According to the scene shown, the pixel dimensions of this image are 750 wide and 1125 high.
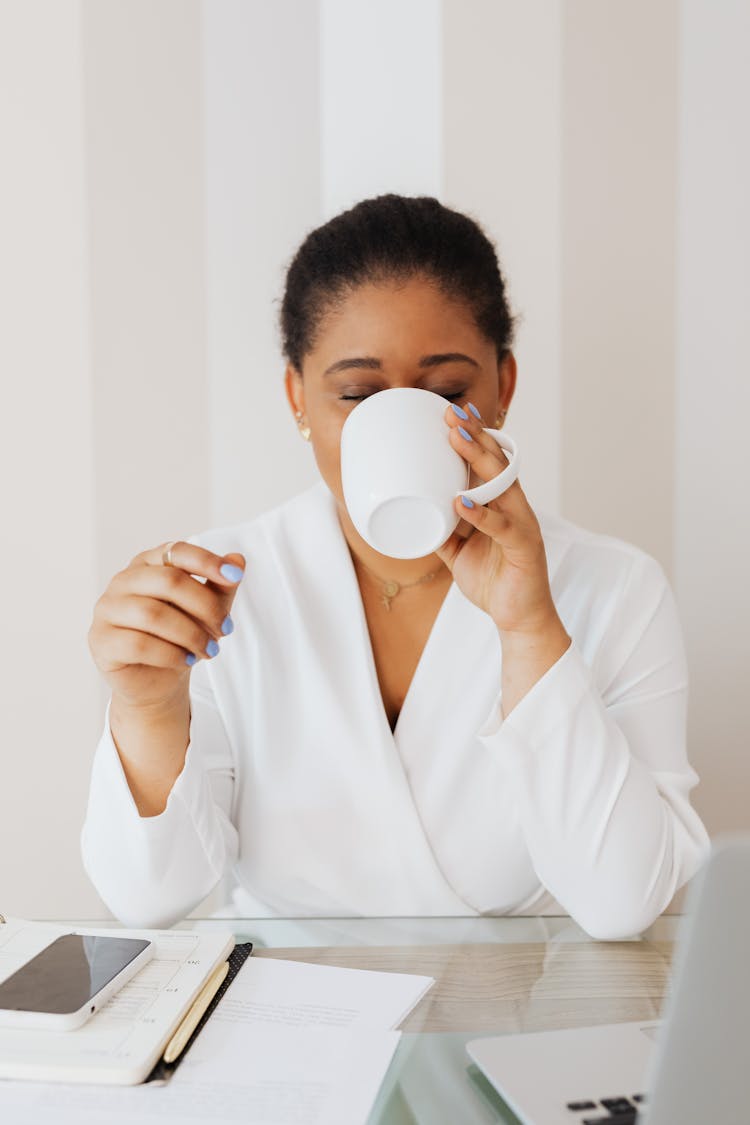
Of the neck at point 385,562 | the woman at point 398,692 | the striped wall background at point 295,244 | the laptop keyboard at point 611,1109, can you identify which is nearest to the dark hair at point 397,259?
the woman at point 398,692

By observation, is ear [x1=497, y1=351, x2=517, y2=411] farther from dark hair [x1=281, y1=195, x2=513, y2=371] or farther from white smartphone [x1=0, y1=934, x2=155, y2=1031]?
white smartphone [x1=0, y1=934, x2=155, y2=1031]

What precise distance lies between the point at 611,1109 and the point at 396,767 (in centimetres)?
54

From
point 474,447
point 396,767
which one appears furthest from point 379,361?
point 396,767

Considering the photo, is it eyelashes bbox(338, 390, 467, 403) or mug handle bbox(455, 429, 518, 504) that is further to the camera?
eyelashes bbox(338, 390, 467, 403)

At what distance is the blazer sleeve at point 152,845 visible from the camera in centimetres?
93

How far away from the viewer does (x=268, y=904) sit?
3.83 ft

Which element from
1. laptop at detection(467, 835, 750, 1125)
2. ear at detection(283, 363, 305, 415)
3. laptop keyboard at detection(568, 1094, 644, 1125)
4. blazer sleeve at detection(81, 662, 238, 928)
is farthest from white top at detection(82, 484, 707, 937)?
laptop at detection(467, 835, 750, 1125)

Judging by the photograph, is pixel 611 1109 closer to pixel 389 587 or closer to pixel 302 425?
pixel 389 587

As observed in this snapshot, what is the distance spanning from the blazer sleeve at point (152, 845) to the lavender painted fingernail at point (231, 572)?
22cm

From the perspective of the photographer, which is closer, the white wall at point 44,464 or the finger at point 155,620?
the finger at point 155,620

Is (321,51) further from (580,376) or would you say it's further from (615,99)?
(580,376)

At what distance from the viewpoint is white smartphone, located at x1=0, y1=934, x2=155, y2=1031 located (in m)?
0.64

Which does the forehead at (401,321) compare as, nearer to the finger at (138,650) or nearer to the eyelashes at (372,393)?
the eyelashes at (372,393)

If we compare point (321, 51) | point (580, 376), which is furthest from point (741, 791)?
point (321, 51)
